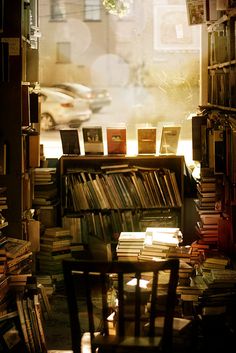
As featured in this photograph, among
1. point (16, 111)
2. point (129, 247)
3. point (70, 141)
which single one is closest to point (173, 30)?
point (70, 141)

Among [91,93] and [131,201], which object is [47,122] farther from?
[131,201]

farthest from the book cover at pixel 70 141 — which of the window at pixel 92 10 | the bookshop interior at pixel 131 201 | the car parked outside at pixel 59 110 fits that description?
the window at pixel 92 10

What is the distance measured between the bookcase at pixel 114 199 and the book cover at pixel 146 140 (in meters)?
0.08

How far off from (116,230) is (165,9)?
2738mm

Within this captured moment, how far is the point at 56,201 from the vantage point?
7262 millimetres

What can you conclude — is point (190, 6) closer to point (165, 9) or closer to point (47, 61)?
point (165, 9)

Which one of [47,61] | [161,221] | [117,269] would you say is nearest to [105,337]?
[117,269]

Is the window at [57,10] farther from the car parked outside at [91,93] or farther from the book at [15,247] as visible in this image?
the book at [15,247]

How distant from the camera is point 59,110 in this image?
1284 centimetres

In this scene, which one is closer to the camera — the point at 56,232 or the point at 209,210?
the point at 209,210

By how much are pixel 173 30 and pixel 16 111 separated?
9.94 feet

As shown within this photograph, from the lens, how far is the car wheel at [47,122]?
11434 mm

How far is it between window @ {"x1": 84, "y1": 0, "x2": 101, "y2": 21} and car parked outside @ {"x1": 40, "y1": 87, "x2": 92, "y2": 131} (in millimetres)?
3309

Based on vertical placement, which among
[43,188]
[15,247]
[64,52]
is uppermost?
[64,52]
